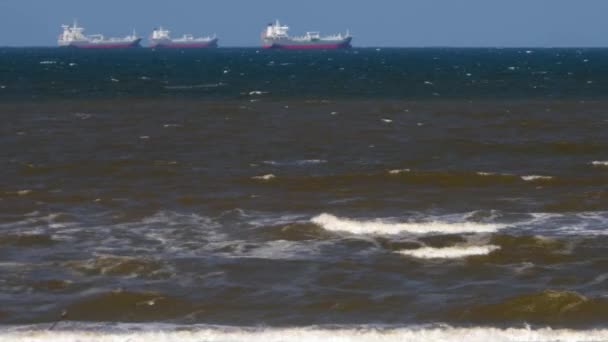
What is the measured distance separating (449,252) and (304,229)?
147 inches

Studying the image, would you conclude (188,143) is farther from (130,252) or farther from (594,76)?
(594,76)

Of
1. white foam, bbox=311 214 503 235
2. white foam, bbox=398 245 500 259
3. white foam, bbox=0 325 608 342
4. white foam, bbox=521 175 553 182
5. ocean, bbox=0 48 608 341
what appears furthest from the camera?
white foam, bbox=521 175 553 182

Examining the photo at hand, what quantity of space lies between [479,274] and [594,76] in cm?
8688

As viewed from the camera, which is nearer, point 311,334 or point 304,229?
point 311,334

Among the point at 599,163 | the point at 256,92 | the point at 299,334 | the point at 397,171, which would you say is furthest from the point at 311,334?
the point at 256,92

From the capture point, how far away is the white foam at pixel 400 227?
76.3 feet

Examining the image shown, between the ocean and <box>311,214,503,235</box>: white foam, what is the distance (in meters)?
0.07

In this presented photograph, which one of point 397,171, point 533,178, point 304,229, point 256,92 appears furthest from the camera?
point 256,92

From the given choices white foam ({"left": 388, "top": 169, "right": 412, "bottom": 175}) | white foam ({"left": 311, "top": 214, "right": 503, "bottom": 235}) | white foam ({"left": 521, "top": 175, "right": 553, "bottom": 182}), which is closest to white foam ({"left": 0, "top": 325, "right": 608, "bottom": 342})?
white foam ({"left": 311, "top": 214, "right": 503, "bottom": 235})

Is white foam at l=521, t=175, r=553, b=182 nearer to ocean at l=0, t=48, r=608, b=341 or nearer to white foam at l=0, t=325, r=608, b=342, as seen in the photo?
ocean at l=0, t=48, r=608, b=341

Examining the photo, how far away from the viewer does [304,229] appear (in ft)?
77.5

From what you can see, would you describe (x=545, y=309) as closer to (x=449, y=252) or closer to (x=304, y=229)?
(x=449, y=252)

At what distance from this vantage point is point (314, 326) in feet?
53.0

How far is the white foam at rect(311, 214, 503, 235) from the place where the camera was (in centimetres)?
2325
